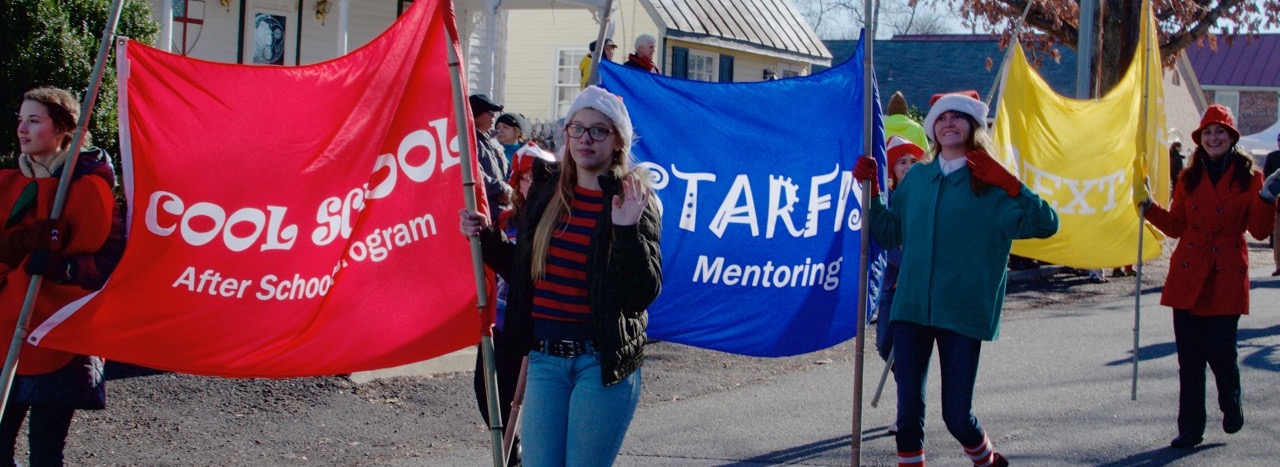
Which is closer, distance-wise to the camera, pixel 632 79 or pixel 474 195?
pixel 474 195

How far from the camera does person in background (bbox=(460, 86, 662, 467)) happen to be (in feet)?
13.5

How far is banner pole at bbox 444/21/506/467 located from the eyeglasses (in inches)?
12.9

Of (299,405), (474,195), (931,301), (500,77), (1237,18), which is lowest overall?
(299,405)

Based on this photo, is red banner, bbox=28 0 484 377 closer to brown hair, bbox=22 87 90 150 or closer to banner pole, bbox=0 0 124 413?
banner pole, bbox=0 0 124 413

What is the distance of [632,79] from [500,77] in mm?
13470

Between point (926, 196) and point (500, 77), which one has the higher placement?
point (500, 77)

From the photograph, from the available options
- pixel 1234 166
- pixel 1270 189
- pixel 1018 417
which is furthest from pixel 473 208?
pixel 1270 189

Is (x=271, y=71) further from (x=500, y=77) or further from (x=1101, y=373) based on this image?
(x=500, y=77)

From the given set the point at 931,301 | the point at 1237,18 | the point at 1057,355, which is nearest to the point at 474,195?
the point at 931,301

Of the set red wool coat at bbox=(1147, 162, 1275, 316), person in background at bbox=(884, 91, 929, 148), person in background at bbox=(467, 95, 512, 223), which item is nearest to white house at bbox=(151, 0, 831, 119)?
person in background at bbox=(467, 95, 512, 223)

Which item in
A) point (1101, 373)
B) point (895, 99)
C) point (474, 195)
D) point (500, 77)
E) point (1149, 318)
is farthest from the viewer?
point (500, 77)

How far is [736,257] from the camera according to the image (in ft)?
19.3

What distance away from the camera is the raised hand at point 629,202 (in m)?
4.09

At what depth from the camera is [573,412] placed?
164 inches
